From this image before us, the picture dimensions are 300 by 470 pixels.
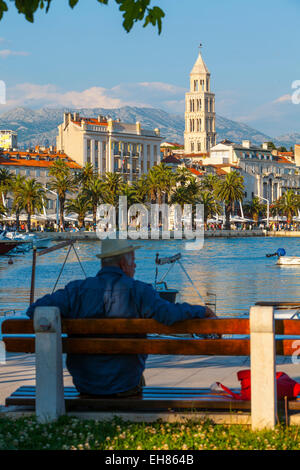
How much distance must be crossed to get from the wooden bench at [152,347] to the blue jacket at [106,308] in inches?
4.7

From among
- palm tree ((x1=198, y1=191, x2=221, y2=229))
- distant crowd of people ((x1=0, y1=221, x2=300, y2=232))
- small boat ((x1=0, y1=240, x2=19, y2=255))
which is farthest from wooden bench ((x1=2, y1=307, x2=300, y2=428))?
palm tree ((x1=198, y1=191, x2=221, y2=229))

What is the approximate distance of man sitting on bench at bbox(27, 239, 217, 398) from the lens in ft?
17.6

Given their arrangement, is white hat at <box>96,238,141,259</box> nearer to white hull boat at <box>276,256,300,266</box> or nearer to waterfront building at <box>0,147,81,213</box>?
white hull boat at <box>276,256,300,266</box>

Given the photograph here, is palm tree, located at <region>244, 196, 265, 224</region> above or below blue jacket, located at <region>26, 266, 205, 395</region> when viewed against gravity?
above

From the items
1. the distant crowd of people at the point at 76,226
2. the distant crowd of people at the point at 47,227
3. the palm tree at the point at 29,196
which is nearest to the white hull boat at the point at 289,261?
the distant crowd of people at the point at 76,226

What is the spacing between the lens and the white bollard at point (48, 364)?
528 centimetres

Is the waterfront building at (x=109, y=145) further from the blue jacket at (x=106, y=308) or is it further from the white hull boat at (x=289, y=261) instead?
the blue jacket at (x=106, y=308)

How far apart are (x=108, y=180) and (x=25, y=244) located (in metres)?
35.1

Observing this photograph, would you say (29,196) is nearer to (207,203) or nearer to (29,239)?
(29,239)

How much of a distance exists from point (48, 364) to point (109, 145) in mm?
153456

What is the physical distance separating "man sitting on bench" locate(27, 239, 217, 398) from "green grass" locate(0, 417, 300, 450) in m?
0.28

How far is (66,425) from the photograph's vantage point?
17.3 feet

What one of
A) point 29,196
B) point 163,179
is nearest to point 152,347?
point 29,196

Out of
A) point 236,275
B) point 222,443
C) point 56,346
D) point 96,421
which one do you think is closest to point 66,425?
point 96,421
